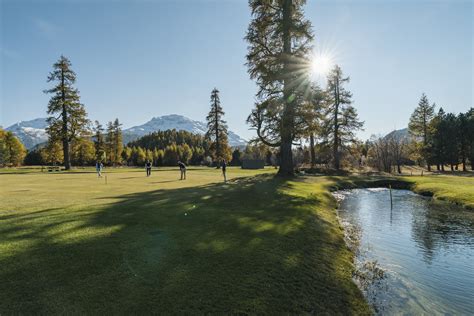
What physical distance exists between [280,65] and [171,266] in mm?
23337

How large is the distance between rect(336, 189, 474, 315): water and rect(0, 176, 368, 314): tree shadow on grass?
36.1 inches

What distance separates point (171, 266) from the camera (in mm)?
6621

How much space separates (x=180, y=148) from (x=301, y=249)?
121 m

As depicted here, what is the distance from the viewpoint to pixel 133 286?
569 centimetres

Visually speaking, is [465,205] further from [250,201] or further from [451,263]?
[250,201]

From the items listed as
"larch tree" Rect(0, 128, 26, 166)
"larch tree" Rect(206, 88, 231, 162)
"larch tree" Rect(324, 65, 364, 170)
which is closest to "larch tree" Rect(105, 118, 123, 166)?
"larch tree" Rect(0, 128, 26, 166)

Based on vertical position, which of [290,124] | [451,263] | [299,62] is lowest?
[451,263]

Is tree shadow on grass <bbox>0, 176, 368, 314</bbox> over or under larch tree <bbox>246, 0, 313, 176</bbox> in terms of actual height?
under

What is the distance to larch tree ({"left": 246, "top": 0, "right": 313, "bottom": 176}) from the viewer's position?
82.5ft

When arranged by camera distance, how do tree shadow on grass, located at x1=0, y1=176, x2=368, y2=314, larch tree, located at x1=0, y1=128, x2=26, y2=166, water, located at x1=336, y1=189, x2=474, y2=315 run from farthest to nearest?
larch tree, located at x1=0, y1=128, x2=26, y2=166 < water, located at x1=336, y1=189, x2=474, y2=315 < tree shadow on grass, located at x1=0, y1=176, x2=368, y2=314

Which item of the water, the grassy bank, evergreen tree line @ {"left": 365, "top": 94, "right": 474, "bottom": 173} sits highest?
evergreen tree line @ {"left": 365, "top": 94, "right": 474, "bottom": 173}

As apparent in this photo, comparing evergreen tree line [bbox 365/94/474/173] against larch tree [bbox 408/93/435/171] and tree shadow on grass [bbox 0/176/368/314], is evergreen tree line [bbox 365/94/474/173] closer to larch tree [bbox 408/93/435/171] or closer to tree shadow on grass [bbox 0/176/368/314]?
larch tree [bbox 408/93/435/171]

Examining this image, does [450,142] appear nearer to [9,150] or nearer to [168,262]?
[168,262]

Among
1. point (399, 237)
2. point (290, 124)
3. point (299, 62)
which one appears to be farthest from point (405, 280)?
point (299, 62)
